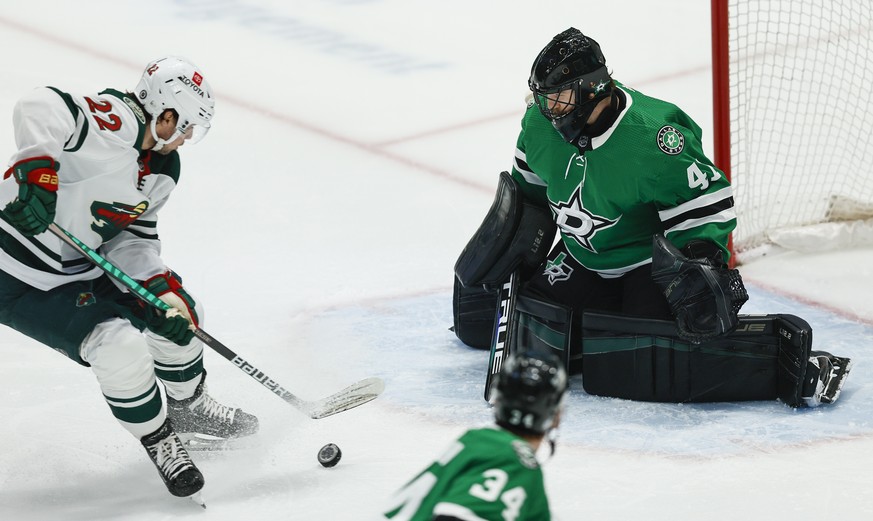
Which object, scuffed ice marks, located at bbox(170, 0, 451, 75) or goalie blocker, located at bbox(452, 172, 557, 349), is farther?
scuffed ice marks, located at bbox(170, 0, 451, 75)

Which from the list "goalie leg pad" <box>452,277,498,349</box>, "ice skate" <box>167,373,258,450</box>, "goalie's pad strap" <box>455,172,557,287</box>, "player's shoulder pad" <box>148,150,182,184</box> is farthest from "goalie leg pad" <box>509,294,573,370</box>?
"player's shoulder pad" <box>148,150,182,184</box>

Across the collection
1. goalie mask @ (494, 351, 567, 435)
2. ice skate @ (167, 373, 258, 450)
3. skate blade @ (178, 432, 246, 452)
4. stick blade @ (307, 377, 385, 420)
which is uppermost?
goalie mask @ (494, 351, 567, 435)

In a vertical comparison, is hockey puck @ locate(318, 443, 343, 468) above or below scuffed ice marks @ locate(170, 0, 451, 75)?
below

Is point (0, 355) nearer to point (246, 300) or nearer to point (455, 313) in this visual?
point (246, 300)

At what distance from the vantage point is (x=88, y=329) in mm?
2971

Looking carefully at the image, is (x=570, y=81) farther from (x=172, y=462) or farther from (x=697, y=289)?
(x=172, y=462)

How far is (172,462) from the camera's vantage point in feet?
9.90

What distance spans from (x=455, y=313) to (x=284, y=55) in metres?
3.06

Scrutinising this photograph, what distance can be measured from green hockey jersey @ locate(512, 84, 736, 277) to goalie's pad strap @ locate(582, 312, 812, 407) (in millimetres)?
223

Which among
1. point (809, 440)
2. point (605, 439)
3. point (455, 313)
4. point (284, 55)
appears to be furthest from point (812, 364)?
point (284, 55)

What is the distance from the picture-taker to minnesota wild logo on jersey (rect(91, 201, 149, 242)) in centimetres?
311

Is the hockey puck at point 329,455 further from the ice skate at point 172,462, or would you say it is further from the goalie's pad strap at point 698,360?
the goalie's pad strap at point 698,360

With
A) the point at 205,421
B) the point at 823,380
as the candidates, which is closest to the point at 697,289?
the point at 823,380

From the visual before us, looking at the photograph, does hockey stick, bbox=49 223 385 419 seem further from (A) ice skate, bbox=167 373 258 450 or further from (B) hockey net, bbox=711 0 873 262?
(B) hockey net, bbox=711 0 873 262
